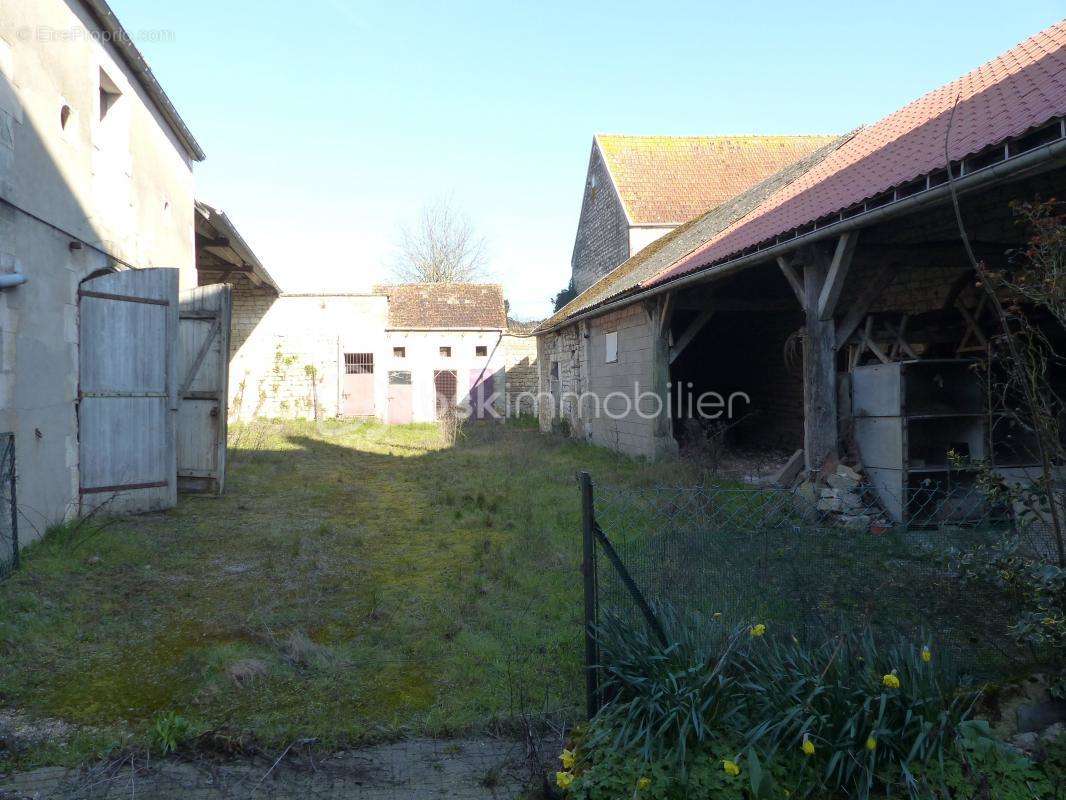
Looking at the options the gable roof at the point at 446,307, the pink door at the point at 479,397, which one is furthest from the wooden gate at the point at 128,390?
the pink door at the point at 479,397

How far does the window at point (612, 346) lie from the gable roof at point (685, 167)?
6.19m

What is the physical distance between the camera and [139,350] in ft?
24.3

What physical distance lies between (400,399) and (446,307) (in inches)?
137

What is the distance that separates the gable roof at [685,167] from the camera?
753 inches

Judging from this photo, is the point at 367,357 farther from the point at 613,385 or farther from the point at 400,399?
the point at 613,385

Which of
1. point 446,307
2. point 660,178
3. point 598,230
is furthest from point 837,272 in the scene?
point 446,307

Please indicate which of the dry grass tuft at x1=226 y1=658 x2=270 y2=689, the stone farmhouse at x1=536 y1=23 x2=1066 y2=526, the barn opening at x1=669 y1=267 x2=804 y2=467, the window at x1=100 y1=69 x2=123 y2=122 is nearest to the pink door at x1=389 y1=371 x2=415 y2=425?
the barn opening at x1=669 y1=267 x2=804 y2=467

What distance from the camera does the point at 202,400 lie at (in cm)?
858

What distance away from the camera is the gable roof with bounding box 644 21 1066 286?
5.09 metres

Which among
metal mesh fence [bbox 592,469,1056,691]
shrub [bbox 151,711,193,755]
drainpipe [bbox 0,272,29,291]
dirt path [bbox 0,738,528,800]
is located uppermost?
drainpipe [bbox 0,272,29,291]

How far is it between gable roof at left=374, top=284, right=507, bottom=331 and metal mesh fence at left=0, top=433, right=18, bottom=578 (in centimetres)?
1646

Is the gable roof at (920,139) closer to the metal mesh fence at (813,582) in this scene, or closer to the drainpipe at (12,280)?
the metal mesh fence at (813,582)

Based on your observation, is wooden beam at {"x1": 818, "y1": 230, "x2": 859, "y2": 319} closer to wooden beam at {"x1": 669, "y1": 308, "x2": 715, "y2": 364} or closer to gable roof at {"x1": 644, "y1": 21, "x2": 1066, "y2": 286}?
gable roof at {"x1": 644, "y1": 21, "x2": 1066, "y2": 286}

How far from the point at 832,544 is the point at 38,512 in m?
6.11
